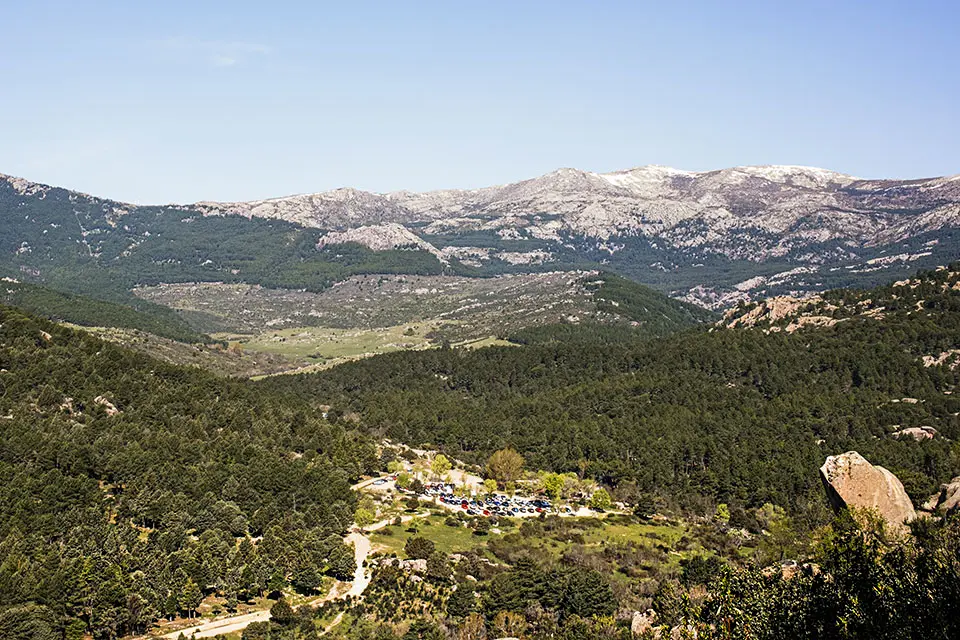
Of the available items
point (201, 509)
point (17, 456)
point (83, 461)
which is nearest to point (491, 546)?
point (201, 509)

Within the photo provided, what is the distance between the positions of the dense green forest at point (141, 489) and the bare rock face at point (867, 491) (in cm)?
6799

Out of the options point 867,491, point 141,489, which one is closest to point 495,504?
point 141,489

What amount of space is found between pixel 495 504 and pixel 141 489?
71.1 metres

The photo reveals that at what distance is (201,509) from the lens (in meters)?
121

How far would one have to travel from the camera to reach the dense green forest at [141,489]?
89.7 metres

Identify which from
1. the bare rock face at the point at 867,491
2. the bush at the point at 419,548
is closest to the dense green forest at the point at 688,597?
the bare rock face at the point at 867,491

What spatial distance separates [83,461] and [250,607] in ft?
147

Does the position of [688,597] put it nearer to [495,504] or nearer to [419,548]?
[419,548]

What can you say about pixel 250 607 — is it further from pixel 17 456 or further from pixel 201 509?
pixel 17 456

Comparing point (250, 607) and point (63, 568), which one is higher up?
point (63, 568)

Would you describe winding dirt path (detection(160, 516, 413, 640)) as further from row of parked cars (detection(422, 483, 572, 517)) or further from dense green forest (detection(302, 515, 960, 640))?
row of parked cars (detection(422, 483, 572, 517))

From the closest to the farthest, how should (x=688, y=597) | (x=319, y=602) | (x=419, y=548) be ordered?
(x=688, y=597) < (x=319, y=602) < (x=419, y=548)

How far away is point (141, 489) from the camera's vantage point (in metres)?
122

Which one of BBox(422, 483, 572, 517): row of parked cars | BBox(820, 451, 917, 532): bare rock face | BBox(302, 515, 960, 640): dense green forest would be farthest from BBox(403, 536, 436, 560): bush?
BBox(820, 451, 917, 532): bare rock face
